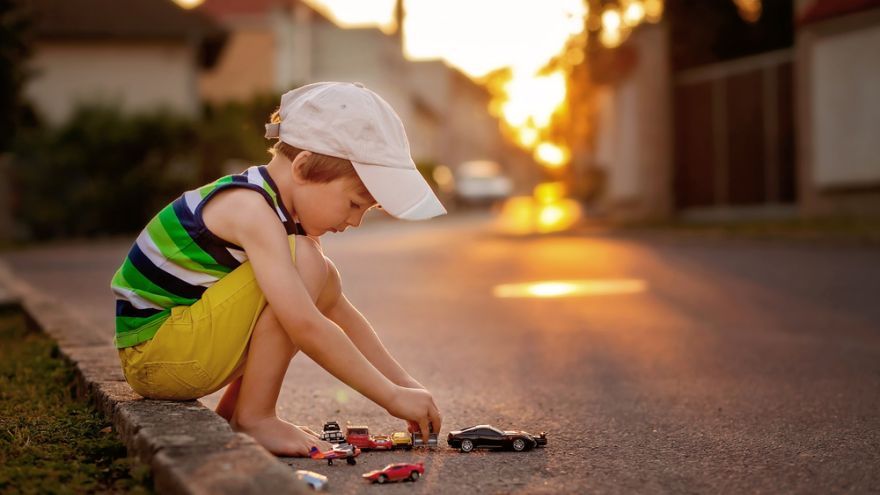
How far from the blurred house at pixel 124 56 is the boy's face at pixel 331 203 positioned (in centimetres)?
2431

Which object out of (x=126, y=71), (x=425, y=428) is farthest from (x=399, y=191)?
(x=126, y=71)

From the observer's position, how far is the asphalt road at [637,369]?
308cm

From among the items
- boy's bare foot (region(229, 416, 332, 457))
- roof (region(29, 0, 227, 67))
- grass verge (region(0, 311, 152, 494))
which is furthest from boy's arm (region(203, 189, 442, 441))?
roof (region(29, 0, 227, 67))

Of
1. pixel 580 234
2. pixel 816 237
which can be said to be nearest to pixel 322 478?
pixel 816 237

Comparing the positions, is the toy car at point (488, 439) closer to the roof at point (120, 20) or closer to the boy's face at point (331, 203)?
the boy's face at point (331, 203)

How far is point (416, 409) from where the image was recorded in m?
3.19

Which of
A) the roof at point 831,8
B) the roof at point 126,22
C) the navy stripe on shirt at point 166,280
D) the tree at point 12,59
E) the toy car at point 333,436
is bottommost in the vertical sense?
the toy car at point 333,436

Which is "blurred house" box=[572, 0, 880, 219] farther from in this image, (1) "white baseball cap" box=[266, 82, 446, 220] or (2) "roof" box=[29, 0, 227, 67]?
(1) "white baseball cap" box=[266, 82, 446, 220]

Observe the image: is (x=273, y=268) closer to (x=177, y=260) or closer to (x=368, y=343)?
(x=177, y=260)

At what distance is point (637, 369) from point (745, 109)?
13473 millimetres

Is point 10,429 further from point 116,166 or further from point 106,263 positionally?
point 116,166

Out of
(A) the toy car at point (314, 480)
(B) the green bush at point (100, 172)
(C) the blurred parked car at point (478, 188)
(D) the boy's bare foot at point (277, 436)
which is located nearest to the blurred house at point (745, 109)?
(B) the green bush at point (100, 172)

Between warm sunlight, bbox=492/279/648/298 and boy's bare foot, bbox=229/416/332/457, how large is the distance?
19.6 ft

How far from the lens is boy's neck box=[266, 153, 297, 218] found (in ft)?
10.5
